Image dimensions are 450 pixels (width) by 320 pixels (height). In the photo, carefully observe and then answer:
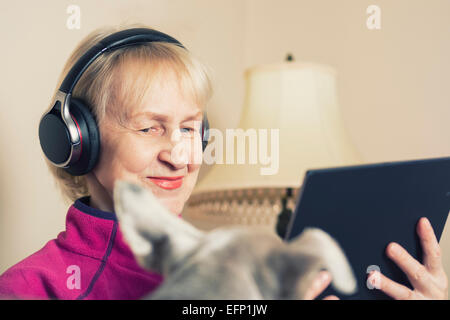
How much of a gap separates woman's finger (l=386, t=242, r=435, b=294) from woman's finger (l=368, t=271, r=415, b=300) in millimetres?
21

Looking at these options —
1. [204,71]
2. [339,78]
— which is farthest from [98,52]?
[339,78]

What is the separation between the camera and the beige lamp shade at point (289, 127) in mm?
1104

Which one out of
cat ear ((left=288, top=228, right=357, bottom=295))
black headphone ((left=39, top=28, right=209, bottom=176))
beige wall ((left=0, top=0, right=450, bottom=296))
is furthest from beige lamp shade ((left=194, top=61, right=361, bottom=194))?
cat ear ((left=288, top=228, right=357, bottom=295))

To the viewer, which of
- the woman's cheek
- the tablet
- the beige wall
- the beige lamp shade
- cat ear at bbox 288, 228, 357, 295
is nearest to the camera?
cat ear at bbox 288, 228, 357, 295

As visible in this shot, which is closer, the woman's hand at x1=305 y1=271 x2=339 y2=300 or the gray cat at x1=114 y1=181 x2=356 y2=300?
the gray cat at x1=114 y1=181 x2=356 y2=300

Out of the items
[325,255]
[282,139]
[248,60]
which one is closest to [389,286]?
[325,255]

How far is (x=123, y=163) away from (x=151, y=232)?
335 mm

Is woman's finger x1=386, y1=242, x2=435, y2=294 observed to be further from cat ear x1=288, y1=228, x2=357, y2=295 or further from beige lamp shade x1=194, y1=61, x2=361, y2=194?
beige lamp shade x1=194, y1=61, x2=361, y2=194

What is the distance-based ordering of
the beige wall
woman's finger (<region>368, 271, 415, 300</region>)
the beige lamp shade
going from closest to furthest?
woman's finger (<region>368, 271, 415, 300</region>)
the beige wall
the beige lamp shade

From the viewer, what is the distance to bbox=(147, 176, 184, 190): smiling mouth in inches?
26.4

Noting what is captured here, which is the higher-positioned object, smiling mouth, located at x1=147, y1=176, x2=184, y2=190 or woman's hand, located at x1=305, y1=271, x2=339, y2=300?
smiling mouth, located at x1=147, y1=176, x2=184, y2=190

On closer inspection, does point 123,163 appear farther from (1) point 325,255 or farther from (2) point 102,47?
(1) point 325,255

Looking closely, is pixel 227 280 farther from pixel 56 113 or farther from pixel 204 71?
pixel 204 71

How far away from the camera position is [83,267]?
25.7 inches
